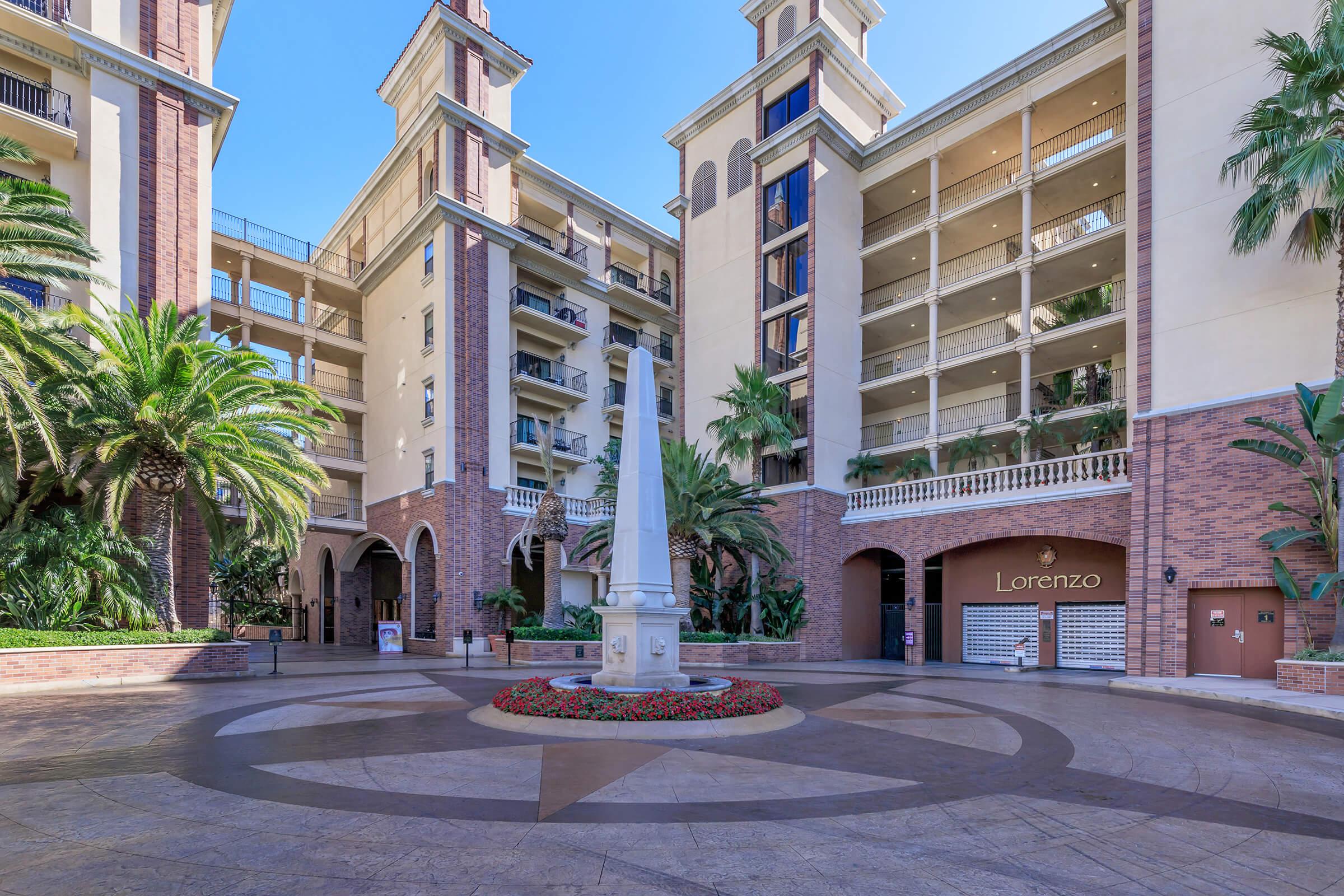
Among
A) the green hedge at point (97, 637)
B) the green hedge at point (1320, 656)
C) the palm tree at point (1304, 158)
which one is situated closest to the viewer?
the green hedge at point (1320, 656)

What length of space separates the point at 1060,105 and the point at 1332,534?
1858cm

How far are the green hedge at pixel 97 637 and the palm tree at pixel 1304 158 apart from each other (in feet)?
90.5

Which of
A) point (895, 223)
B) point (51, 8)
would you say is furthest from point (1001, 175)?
point (51, 8)

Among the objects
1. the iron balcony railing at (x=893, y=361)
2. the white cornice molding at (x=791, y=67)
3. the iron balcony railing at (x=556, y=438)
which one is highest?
the white cornice molding at (x=791, y=67)

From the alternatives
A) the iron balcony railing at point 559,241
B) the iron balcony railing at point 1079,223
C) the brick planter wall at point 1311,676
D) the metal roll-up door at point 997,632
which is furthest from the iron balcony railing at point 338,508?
the brick planter wall at point 1311,676

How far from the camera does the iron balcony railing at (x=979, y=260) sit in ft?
99.5

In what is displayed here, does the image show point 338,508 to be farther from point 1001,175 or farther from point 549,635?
point 1001,175

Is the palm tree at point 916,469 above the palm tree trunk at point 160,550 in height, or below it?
above

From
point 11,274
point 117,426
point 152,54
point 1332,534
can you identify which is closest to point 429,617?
point 117,426

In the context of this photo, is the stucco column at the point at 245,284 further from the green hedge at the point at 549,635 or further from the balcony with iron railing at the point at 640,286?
the green hedge at the point at 549,635

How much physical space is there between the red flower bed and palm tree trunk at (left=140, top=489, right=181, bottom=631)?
40.4 feet

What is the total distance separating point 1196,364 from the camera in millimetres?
20375

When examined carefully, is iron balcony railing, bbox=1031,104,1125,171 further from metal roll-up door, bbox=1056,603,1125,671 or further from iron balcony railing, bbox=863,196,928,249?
metal roll-up door, bbox=1056,603,1125,671

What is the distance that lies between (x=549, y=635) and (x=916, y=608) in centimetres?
1311
